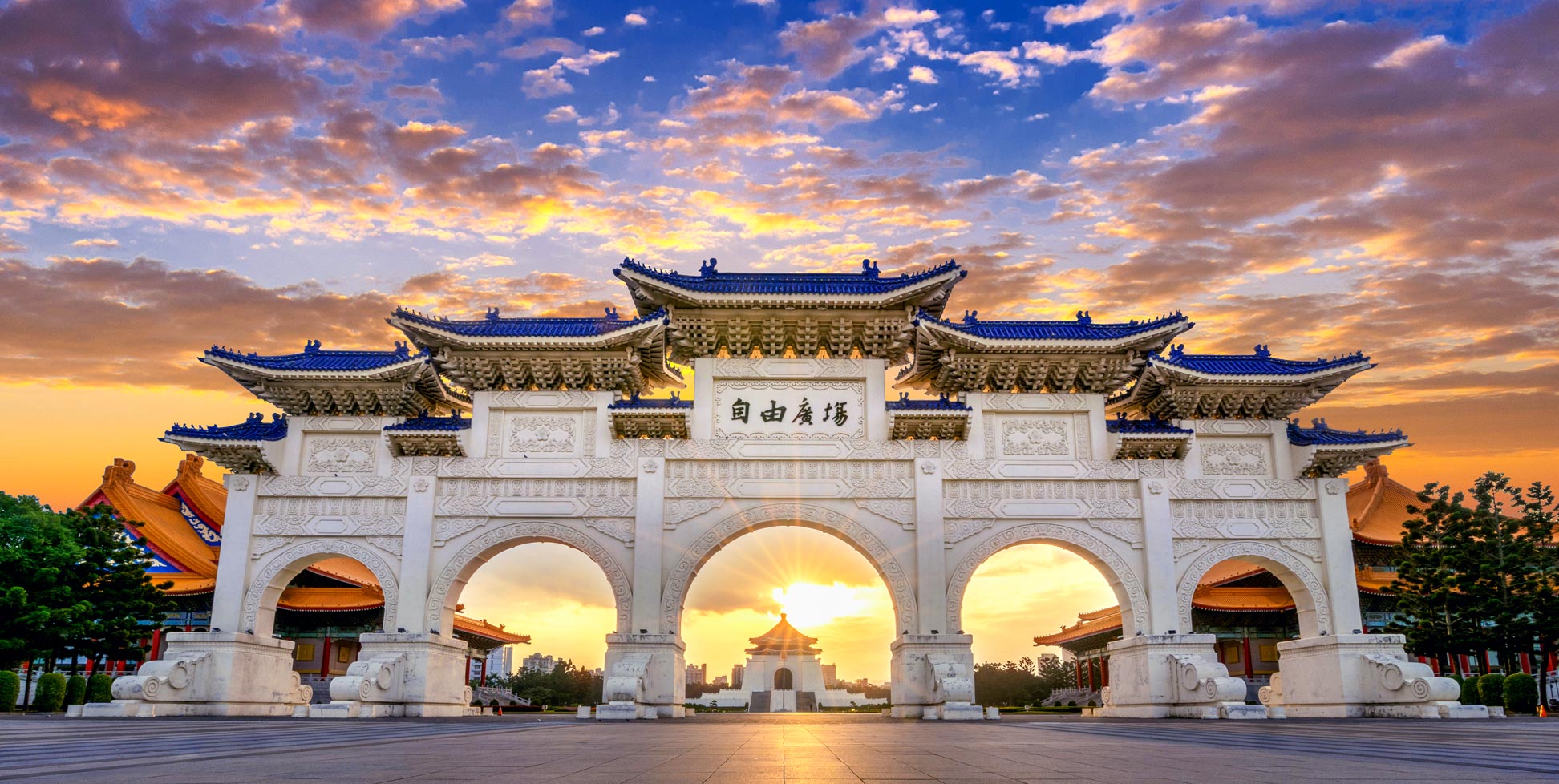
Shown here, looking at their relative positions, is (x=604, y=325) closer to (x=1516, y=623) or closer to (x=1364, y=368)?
(x=1364, y=368)

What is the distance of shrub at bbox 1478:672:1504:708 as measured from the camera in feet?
71.8

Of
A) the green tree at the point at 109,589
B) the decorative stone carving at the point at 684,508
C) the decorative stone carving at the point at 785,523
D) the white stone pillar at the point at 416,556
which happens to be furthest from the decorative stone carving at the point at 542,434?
the green tree at the point at 109,589

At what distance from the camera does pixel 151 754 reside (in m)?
7.16

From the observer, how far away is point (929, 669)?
62.2 feet

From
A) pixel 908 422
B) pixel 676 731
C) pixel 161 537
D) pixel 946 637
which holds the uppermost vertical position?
pixel 908 422

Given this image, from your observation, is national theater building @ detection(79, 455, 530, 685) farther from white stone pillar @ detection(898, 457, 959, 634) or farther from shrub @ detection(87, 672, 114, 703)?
white stone pillar @ detection(898, 457, 959, 634)

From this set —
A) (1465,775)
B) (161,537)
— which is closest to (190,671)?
(161,537)

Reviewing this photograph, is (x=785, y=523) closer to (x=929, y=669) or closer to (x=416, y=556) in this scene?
(x=929, y=669)

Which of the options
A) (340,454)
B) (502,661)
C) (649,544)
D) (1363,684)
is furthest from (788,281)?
(502,661)

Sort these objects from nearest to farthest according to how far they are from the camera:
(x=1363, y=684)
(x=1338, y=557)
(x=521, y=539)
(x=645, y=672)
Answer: (x=645, y=672), (x=1363, y=684), (x=1338, y=557), (x=521, y=539)

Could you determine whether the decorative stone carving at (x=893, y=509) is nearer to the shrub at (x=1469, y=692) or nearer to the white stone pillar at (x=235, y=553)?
the white stone pillar at (x=235, y=553)

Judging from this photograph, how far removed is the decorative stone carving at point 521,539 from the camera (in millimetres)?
19422

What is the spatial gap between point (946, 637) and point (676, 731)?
7719 mm

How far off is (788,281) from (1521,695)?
17.3m
